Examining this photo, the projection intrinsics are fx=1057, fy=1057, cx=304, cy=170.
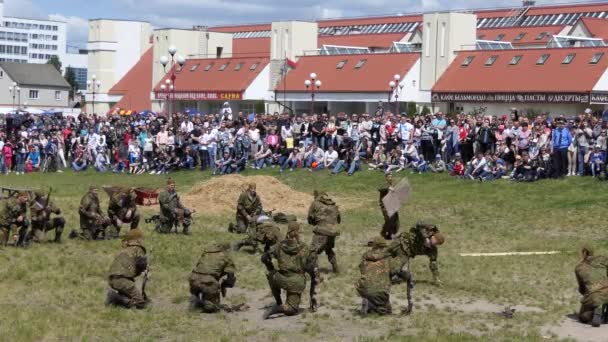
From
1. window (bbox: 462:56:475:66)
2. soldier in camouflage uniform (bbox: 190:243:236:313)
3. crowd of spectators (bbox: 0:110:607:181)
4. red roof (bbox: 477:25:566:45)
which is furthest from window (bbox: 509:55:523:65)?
soldier in camouflage uniform (bbox: 190:243:236:313)

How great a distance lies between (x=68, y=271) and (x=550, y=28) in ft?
230

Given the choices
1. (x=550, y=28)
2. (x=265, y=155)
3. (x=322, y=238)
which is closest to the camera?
(x=322, y=238)

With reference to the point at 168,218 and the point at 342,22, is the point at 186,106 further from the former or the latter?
the point at 168,218

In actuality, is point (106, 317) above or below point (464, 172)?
below

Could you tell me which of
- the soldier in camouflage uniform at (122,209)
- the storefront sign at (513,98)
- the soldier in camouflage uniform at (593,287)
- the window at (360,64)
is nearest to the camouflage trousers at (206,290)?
the soldier in camouflage uniform at (593,287)

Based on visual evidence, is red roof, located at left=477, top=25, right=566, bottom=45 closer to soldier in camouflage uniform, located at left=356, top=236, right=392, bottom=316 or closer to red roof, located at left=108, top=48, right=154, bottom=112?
red roof, located at left=108, top=48, right=154, bottom=112

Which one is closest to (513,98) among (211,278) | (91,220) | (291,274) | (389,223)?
(389,223)

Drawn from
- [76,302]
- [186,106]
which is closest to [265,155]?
[76,302]

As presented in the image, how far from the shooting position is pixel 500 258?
74.5 feet

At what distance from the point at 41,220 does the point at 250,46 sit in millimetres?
78126

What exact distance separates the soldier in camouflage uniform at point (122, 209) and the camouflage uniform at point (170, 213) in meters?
0.93

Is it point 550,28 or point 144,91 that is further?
point 144,91

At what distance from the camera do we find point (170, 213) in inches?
1021

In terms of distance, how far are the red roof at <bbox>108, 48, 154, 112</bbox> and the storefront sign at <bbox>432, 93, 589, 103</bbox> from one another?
113 feet
